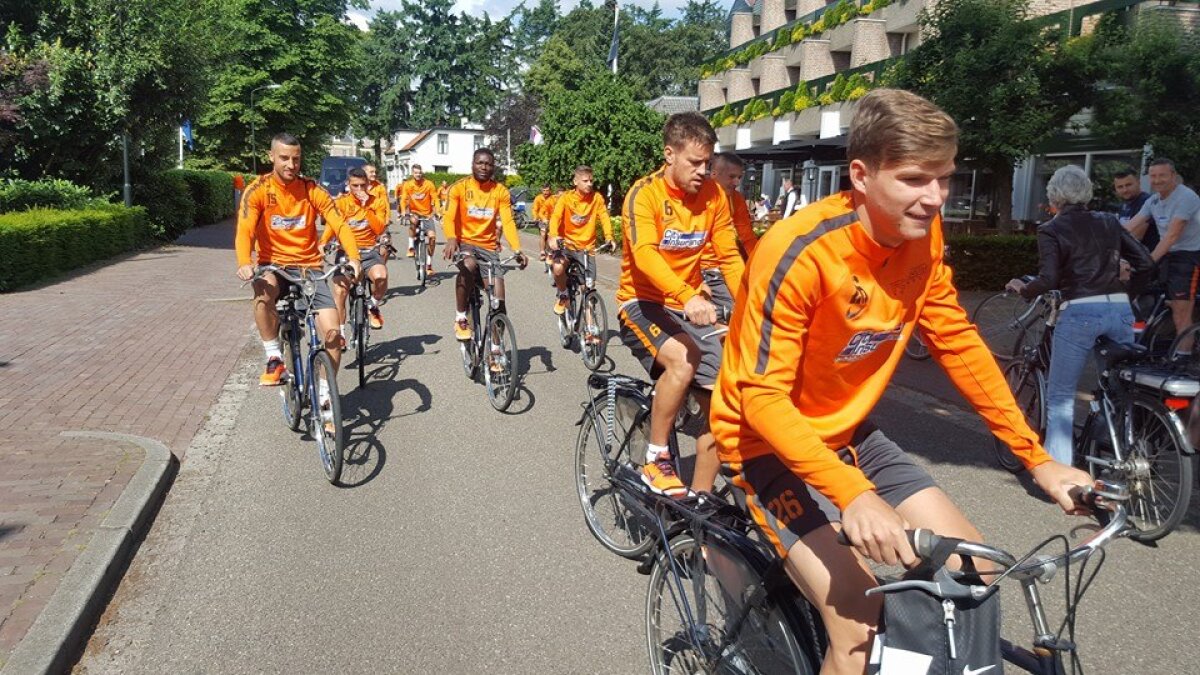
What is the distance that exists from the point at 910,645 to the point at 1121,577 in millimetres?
3123

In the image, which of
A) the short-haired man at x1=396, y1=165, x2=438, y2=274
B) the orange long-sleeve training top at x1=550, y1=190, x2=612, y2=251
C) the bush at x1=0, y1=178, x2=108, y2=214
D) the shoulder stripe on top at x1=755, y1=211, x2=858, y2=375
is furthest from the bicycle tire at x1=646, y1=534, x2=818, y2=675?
the bush at x1=0, y1=178, x2=108, y2=214

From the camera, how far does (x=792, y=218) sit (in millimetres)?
2533

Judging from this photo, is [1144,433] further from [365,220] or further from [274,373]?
[365,220]

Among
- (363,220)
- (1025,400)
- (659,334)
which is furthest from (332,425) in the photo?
(363,220)

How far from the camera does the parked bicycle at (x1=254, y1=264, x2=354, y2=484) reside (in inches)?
241

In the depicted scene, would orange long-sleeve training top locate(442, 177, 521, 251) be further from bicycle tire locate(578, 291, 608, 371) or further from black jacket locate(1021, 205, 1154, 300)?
black jacket locate(1021, 205, 1154, 300)

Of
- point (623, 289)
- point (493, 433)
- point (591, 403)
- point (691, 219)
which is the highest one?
point (691, 219)

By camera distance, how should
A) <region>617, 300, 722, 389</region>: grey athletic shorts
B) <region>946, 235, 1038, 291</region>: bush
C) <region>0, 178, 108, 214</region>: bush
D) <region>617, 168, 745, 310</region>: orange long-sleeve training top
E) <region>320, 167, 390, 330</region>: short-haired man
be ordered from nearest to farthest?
1. <region>617, 300, 722, 389</region>: grey athletic shorts
2. <region>617, 168, 745, 310</region>: orange long-sleeve training top
3. <region>320, 167, 390, 330</region>: short-haired man
4. <region>946, 235, 1038, 291</region>: bush
5. <region>0, 178, 108, 214</region>: bush

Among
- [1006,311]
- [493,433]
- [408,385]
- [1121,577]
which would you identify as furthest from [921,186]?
[1006,311]

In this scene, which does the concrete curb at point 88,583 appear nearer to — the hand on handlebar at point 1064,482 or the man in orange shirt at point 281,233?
the man in orange shirt at point 281,233

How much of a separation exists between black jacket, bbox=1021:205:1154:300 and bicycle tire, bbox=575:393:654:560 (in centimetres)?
263

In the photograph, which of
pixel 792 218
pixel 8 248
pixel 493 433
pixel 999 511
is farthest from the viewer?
pixel 8 248

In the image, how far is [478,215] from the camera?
9242 millimetres

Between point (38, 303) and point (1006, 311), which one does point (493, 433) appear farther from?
point (38, 303)
